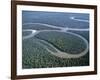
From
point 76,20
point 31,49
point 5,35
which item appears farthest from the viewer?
point 76,20

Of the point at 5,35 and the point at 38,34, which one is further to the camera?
the point at 38,34

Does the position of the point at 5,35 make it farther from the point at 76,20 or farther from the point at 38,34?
the point at 76,20

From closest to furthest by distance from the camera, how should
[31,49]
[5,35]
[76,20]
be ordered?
[5,35] < [31,49] < [76,20]

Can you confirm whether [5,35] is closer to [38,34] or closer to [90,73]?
[38,34]

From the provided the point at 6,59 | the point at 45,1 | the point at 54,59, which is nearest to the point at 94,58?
the point at 54,59

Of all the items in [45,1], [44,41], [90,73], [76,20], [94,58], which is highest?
[45,1]

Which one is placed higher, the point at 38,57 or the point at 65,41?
the point at 65,41

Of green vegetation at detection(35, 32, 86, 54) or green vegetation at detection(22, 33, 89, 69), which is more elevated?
green vegetation at detection(35, 32, 86, 54)

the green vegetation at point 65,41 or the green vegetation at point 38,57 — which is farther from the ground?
the green vegetation at point 65,41

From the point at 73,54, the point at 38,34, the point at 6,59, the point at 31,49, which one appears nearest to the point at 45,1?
the point at 38,34

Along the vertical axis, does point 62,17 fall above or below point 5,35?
above
